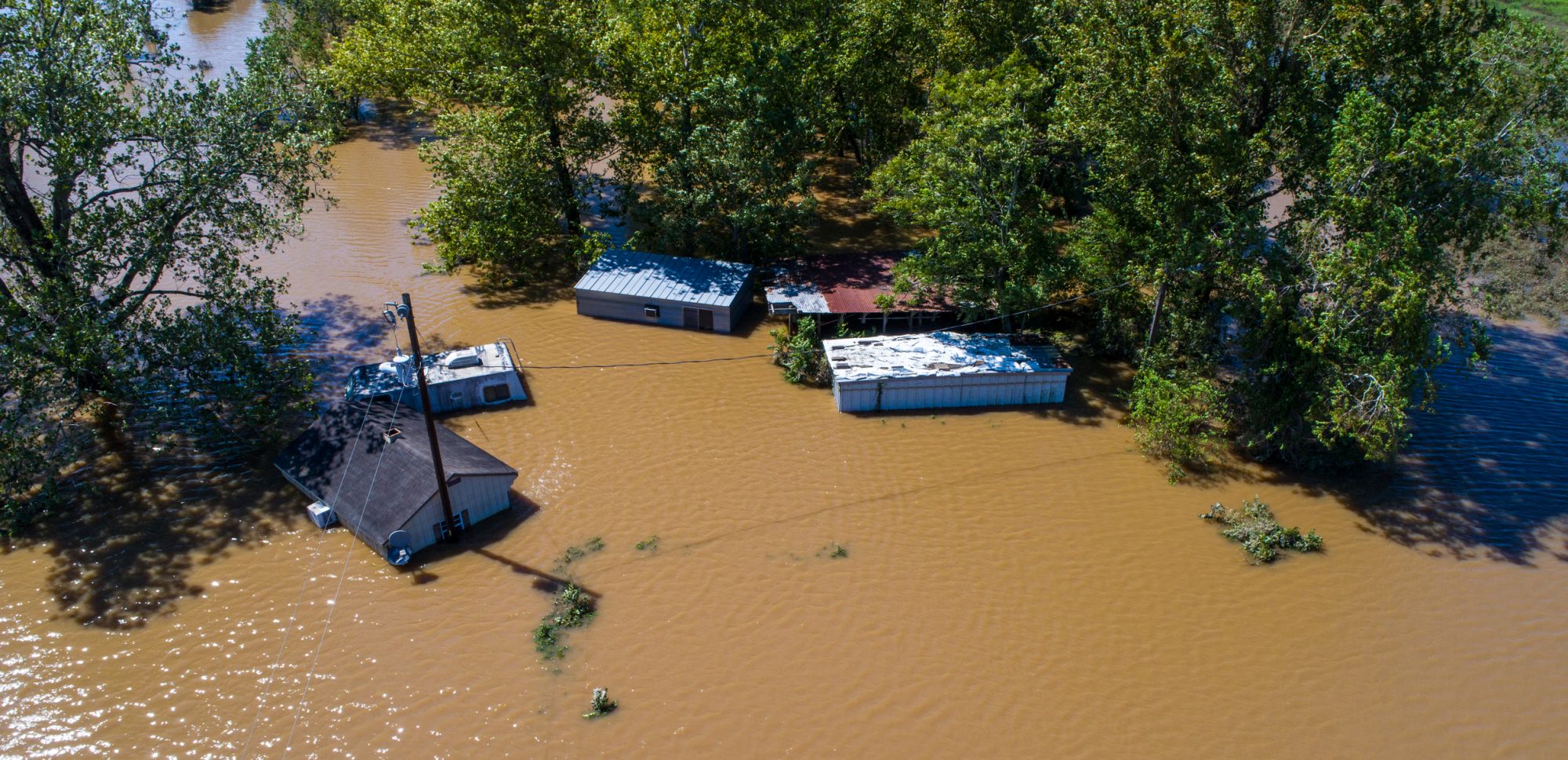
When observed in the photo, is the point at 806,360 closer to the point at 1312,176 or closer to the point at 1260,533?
the point at 1260,533

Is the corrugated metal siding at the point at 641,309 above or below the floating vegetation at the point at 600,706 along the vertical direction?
above

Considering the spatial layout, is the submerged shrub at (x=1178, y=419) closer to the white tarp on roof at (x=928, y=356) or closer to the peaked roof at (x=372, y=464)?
the white tarp on roof at (x=928, y=356)

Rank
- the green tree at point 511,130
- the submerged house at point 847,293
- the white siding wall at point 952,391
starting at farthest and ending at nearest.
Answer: the green tree at point 511,130 → the submerged house at point 847,293 → the white siding wall at point 952,391

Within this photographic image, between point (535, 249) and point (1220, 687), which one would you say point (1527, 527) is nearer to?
point (1220, 687)

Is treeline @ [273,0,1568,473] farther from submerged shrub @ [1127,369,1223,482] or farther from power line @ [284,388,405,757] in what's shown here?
power line @ [284,388,405,757]

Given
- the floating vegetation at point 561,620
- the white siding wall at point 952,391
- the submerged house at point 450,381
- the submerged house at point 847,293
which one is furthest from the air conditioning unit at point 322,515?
the submerged house at point 847,293

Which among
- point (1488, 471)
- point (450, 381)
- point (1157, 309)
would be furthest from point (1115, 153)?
point (450, 381)

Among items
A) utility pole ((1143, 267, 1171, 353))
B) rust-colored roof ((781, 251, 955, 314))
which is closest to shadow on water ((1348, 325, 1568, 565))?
utility pole ((1143, 267, 1171, 353))
